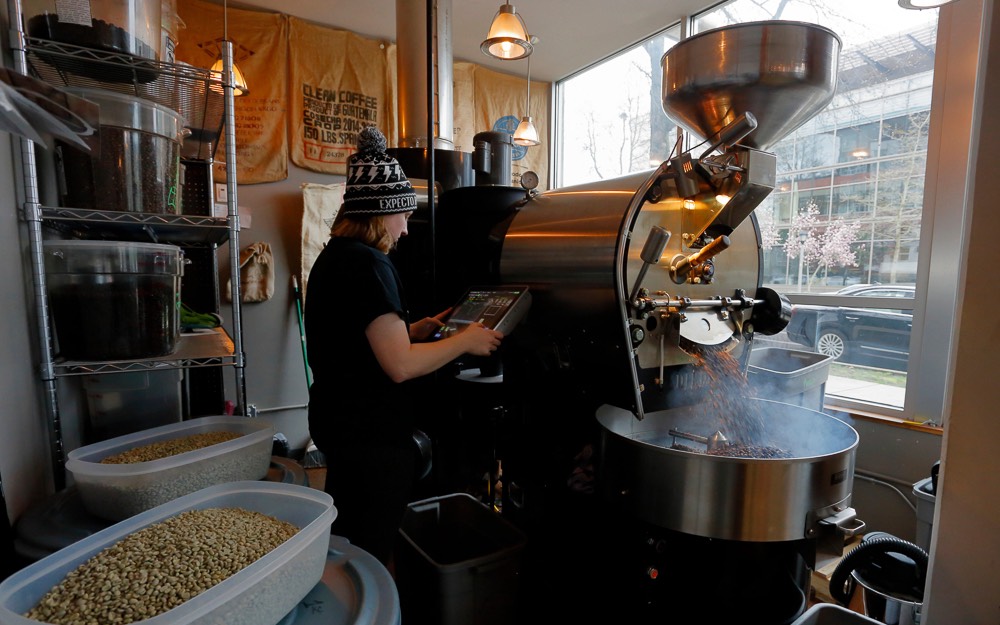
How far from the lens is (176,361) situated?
130 cm

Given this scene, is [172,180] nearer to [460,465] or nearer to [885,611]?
[460,465]

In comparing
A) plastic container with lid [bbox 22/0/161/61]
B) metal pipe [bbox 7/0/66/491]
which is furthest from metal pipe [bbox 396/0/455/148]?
metal pipe [bbox 7/0/66/491]

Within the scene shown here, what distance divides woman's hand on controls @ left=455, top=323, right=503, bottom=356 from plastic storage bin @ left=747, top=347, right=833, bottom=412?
1.20 meters

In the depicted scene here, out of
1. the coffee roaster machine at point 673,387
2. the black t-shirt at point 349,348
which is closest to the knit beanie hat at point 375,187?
the black t-shirt at point 349,348

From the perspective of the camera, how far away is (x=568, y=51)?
441 cm

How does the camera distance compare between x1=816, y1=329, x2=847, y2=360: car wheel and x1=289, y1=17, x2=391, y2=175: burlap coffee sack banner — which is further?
x1=289, y1=17, x2=391, y2=175: burlap coffee sack banner

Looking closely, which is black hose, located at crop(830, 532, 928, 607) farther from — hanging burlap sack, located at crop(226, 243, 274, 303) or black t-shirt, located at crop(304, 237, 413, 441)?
hanging burlap sack, located at crop(226, 243, 274, 303)

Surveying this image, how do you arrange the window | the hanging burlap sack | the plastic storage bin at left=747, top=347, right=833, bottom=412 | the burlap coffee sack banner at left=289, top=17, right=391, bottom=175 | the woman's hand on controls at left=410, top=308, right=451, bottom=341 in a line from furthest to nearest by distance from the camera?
the burlap coffee sack banner at left=289, top=17, right=391, bottom=175, the hanging burlap sack, the window, the plastic storage bin at left=747, top=347, right=833, bottom=412, the woman's hand on controls at left=410, top=308, right=451, bottom=341

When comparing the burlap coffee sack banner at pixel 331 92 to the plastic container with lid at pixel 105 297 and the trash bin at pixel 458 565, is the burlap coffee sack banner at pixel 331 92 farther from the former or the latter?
the trash bin at pixel 458 565

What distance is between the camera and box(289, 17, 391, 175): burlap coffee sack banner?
3812 mm

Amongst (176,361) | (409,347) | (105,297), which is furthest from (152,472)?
(409,347)

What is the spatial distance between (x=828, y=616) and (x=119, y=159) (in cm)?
198

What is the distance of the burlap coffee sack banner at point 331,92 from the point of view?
381 cm

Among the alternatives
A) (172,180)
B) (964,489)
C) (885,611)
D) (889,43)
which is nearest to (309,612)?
(964,489)
